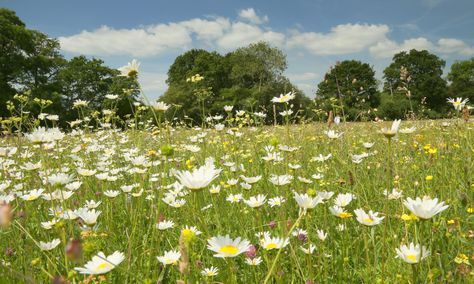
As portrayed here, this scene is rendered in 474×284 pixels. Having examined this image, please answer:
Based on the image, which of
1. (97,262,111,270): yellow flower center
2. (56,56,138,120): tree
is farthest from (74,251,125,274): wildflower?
(56,56,138,120): tree

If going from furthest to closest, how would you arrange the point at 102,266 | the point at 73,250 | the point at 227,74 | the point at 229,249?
1. the point at 227,74
2. the point at 102,266
3. the point at 229,249
4. the point at 73,250

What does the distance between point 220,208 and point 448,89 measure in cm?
5388

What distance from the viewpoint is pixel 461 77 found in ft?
186

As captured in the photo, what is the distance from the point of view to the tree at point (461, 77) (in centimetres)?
5142

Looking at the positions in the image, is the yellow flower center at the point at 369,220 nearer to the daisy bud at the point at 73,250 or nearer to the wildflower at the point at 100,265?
the wildflower at the point at 100,265

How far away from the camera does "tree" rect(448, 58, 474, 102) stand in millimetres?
51422

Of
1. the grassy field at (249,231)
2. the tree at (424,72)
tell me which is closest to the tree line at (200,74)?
the tree at (424,72)

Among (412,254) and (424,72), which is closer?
(412,254)

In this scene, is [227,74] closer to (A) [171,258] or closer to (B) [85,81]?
Result: (B) [85,81]

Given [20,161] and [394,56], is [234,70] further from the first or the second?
[20,161]

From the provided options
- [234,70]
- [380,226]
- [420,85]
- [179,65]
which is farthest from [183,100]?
[380,226]

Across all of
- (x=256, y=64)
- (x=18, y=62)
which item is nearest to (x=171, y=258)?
(x=18, y=62)

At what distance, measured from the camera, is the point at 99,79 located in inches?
1645

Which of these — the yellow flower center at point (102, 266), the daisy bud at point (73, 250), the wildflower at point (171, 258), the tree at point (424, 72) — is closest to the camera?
the daisy bud at point (73, 250)
